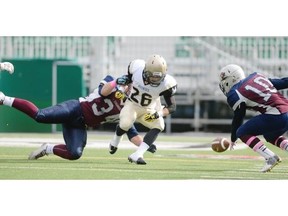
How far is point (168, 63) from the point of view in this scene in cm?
848

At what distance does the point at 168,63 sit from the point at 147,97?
359 cm

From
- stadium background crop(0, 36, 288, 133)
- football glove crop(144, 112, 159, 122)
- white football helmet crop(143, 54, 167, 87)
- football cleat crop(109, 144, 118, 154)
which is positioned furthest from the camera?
stadium background crop(0, 36, 288, 133)

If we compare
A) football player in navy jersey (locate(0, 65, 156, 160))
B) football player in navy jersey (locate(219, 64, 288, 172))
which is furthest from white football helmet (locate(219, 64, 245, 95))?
football player in navy jersey (locate(0, 65, 156, 160))

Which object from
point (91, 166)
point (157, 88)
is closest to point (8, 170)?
point (91, 166)

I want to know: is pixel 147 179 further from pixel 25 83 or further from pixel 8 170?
pixel 25 83

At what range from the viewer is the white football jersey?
4855mm

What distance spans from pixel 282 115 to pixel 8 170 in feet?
4.93

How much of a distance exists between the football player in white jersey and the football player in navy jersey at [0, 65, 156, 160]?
74 millimetres

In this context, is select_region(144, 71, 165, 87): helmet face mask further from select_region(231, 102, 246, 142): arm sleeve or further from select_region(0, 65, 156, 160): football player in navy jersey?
select_region(231, 102, 246, 142): arm sleeve

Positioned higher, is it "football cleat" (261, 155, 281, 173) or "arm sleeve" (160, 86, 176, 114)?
"arm sleeve" (160, 86, 176, 114)

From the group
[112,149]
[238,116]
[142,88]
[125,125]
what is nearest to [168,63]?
[112,149]

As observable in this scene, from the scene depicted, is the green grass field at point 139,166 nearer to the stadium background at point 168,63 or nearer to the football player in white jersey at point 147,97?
the football player in white jersey at point 147,97

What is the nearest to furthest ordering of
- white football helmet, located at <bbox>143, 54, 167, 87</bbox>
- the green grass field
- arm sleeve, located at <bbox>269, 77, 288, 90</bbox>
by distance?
the green grass field
white football helmet, located at <bbox>143, 54, 167, 87</bbox>
arm sleeve, located at <bbox>269, 77, 288, 90</bbox>

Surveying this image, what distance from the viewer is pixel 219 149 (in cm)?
478
